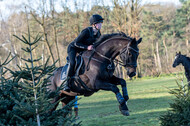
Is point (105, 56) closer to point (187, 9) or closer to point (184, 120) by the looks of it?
point (184, 120)

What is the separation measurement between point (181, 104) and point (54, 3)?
79.9 ft

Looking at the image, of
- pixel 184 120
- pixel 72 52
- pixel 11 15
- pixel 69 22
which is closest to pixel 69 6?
pixel 69 22

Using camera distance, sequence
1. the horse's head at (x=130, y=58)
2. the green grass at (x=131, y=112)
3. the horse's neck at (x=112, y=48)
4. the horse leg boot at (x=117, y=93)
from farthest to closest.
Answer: the green grass at (x=131, y=112)
the horse's neck at (x=112, y=48)
the horse's head at (x=130, y=58)
the horse leg boot at (x=117, y=93)

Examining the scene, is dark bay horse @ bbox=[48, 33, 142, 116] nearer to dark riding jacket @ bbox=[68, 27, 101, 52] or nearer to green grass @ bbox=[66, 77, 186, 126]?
dark riding jacket @ bbox=[68, 27, 101, 52]

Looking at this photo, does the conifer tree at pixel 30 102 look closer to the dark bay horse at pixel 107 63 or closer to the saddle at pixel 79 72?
the dark bay horse at pixel 107 63

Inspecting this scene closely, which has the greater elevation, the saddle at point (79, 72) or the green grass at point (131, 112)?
the saddle at point (79, 72)

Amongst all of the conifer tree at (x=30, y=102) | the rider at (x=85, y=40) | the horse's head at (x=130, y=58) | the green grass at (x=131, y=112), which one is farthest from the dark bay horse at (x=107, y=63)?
the conifer tree at (x=30, y=102)

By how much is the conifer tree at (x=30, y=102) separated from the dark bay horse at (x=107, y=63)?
2694mm

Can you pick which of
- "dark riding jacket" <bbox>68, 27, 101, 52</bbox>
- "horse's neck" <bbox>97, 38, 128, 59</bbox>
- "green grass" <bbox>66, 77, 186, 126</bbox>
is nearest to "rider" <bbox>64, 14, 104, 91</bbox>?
"dark riding jacket" <bbox>68, 27, 101, 52</bbox>

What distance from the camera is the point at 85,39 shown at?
22.0 ft

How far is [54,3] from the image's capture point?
28.2m

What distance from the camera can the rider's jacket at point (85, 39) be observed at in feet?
21.5

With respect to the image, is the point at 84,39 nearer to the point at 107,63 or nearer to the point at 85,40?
the point at 85,40

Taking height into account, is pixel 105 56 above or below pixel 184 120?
above
